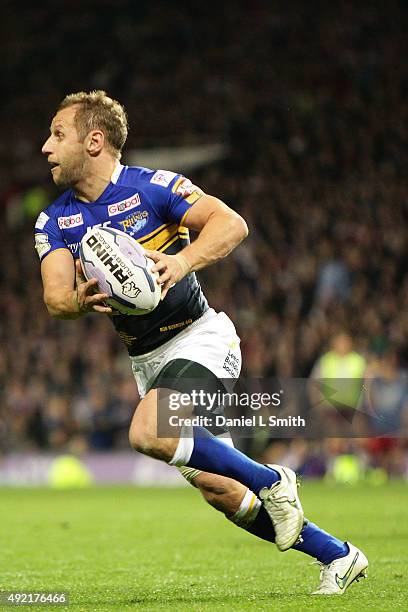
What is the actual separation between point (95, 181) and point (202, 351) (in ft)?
3.10

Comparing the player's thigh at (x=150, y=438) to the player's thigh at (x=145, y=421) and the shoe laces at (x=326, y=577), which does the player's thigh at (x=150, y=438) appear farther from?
the shoe laces at (x=326, y=577)

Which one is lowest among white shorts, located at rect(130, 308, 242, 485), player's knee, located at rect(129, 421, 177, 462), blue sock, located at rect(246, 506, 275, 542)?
blue sock, located at rect(246, 506, 275, 542)

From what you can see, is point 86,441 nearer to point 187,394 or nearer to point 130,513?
point 130,513

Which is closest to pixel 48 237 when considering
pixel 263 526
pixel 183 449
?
pixel 183 449

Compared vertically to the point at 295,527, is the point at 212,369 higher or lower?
higher

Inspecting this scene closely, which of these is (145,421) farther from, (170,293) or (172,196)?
(172,196)

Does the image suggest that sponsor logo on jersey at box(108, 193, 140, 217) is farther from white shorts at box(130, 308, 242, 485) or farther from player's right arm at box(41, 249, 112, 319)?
white shorts at box(130, 308, 242, 485)

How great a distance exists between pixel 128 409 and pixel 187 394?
1121 centimetres

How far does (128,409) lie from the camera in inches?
636

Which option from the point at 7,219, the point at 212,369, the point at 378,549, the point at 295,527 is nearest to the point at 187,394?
the point at 212,369

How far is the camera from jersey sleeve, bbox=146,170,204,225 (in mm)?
5348

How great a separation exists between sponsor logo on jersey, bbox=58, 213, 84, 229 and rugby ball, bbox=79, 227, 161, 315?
40 centimetres

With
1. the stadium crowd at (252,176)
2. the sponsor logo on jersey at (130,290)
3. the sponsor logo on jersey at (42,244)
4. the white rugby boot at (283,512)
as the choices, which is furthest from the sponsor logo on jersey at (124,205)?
the stadium crowd at (252,176)

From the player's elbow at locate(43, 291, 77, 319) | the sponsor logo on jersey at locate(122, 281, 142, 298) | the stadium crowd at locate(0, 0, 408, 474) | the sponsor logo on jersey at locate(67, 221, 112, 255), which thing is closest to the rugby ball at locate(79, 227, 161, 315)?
the sponsor logo on jersey at locate(122, 281, 142, 298)
